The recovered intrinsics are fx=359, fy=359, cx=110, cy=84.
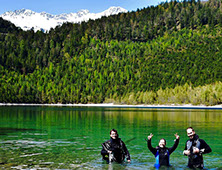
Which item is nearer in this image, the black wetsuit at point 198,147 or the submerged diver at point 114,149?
the black wetsuit at point 198,147

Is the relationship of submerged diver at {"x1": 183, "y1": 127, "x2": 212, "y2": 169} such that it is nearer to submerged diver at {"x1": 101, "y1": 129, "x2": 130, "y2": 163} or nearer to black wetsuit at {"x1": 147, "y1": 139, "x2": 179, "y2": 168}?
black wetsuit at {"x1": 147, "y1": 139, "x2": 179, "y2": 168}

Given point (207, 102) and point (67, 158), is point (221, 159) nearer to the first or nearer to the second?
point (67, 158)

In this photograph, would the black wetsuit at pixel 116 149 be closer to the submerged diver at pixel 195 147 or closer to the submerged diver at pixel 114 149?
the submerged diver at pixel 114 149

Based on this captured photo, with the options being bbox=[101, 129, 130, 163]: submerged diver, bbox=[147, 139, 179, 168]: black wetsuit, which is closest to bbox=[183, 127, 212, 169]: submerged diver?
bbox=[147, 139, 179, 168]: black wetsuit

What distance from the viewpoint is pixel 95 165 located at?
26516 mm

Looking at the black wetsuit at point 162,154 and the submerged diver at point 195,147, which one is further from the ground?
the submerged diver at point 195,147

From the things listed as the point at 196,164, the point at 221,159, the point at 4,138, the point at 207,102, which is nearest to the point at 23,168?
the point at 196,164

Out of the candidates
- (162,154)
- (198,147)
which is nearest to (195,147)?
(198,147)

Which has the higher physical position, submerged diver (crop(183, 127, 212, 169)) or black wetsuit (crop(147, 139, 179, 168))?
submerged diver (crop(183, 127, 212, 169))

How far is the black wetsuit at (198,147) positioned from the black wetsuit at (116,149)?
4324 millimetres

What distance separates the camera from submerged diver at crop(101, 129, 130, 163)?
24.8m

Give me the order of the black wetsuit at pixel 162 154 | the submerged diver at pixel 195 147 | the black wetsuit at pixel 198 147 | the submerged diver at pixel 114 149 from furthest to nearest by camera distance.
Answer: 1. the submerged diver at pixel 114 149
2. the black wetsuit at pixel 162 154
3. the black wetsuit at pixel 198 147
4. the submerged diver at pixel 195 147

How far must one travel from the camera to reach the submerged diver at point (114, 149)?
24.8m

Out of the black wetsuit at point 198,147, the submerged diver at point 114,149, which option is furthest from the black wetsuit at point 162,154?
the submerged diver at point 114,149
